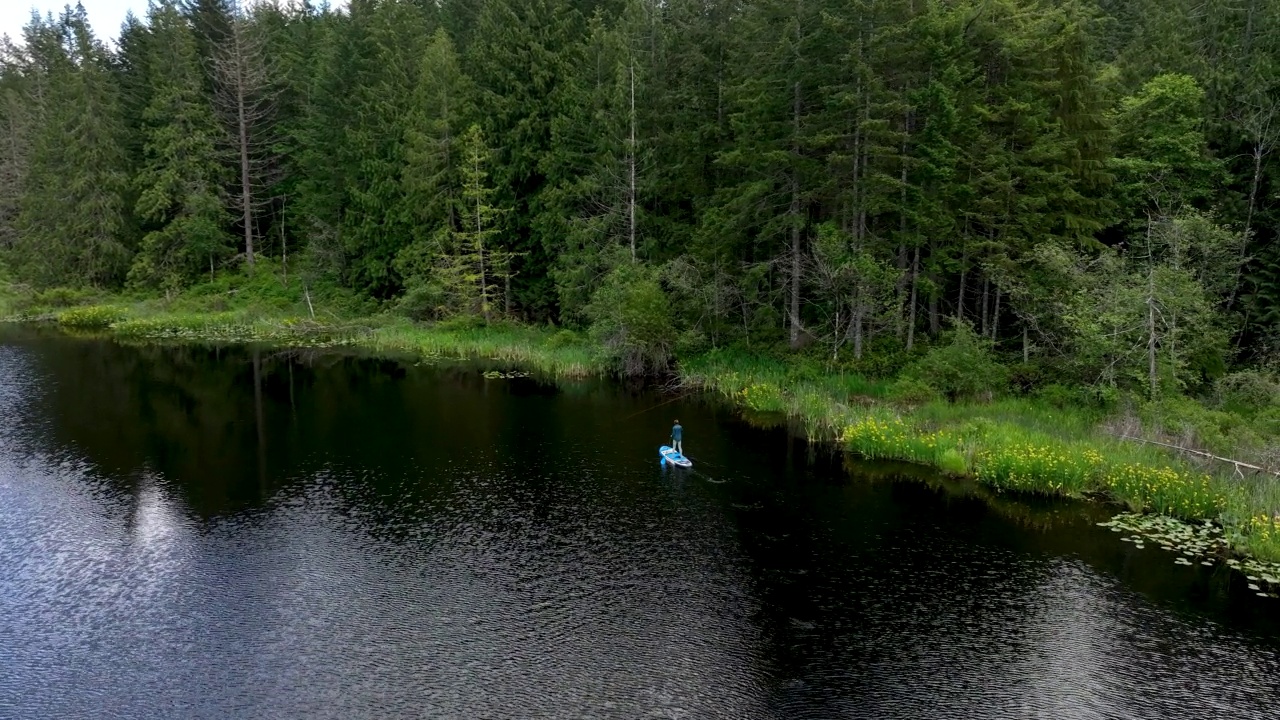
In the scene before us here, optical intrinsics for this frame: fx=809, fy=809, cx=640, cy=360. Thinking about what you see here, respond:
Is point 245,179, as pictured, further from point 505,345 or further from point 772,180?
point 772,180

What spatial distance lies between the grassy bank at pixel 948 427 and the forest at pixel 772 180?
1744 millimetres

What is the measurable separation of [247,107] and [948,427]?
6111 centimetres

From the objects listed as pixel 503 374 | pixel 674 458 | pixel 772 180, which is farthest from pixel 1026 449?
pixel 503 374

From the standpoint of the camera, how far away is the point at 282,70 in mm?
69562

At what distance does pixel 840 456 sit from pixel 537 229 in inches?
1089

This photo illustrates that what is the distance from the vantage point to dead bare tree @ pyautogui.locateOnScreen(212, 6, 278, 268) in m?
63.1

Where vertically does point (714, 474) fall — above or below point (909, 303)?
below

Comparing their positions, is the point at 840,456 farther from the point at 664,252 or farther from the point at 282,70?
the point at 282,70

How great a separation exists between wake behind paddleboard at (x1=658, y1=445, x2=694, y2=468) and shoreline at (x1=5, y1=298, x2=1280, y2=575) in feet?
18.8

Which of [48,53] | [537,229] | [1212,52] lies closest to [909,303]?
[1212,52]

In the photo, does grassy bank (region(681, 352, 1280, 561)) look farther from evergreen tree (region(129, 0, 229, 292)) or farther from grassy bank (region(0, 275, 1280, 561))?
evergreen tree (region(129, 0, 229, 292))

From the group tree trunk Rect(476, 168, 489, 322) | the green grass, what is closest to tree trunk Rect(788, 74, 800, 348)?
the green grass

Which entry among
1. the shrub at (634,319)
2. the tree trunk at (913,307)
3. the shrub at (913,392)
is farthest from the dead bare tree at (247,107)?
the shrub at (913,392)

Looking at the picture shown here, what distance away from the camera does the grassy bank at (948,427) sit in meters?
20.4
